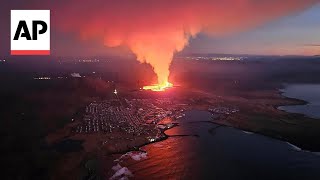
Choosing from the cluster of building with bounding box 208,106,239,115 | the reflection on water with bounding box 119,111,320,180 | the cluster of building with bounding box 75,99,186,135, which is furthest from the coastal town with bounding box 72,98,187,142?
the cluster of building with bounding box 208,106,239,115

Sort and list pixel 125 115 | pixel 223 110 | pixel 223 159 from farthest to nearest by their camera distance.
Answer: pixel 223 110 → pixel 125 115 → pixel 223 159

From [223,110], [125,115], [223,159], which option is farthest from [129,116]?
[223,159]

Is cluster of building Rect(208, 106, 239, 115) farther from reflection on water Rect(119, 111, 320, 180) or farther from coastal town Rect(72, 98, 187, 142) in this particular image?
reflection on water Rect(119, 111, 320, 180)

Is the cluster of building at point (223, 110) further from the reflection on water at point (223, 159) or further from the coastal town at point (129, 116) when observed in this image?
the reflection on water at point (223, 159)

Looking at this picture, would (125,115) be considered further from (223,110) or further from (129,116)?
(223,110)

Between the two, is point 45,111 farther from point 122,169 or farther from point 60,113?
point 122,169

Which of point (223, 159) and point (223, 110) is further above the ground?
point (223, 110)

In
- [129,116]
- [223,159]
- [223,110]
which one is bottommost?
[223,159]

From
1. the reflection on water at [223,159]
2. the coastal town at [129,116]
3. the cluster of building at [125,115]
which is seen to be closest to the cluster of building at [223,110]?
the coastal town at [129,116]
